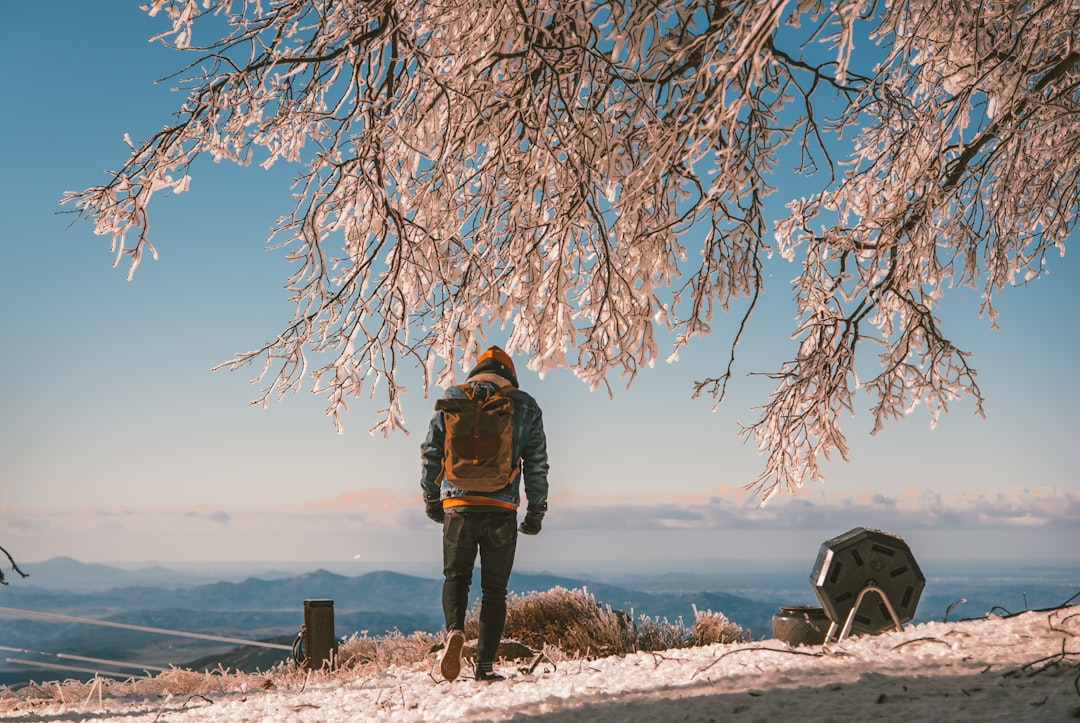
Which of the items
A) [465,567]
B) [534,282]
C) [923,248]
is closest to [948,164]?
[923,248]

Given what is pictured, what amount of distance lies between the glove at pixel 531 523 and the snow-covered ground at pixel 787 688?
95cm

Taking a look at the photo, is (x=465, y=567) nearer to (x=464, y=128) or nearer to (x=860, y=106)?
(x=464, y=128)

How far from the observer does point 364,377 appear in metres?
7.01

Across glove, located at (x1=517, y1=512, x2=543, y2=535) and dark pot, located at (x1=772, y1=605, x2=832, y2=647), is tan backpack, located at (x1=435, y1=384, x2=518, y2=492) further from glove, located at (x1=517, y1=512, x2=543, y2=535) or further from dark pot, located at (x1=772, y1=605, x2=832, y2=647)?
dark pot, located at (x1=772, y1=605, x2=832, y2=647)

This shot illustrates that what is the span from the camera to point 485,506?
238 inches

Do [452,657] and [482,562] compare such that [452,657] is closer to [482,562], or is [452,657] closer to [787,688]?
[482,562]

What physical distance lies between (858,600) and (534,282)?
2.97 metres

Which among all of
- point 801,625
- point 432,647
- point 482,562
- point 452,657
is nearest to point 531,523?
point 482,562

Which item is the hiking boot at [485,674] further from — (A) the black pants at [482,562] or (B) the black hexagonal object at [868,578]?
(B) the black hexagonal object at [868,578]

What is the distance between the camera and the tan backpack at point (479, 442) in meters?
6.00

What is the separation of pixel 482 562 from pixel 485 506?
418 mm

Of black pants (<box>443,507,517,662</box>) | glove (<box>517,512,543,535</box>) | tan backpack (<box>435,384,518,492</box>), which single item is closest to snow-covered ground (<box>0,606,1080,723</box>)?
black pants (<box>443,507,517,662</box>)

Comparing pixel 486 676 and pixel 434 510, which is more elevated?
pixel 434 510

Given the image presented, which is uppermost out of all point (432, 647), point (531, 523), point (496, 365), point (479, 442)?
point (496, 365)
